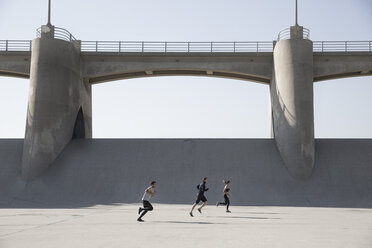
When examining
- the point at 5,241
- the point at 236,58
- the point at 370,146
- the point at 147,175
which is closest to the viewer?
the point at 5,241

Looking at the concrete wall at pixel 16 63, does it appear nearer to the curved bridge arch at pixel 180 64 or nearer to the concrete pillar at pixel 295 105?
the curved bridge arch at pixel 180 64

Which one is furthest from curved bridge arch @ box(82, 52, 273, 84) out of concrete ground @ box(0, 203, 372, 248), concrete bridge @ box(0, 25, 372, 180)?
concrete ground @ box(0, 203, 372, 248)

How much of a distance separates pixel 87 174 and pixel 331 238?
20.6m

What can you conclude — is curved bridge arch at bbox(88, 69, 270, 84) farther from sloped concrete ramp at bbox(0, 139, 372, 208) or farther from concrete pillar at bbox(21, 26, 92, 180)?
sloped concrete ramp at bbox(0, 139, 372, 208)

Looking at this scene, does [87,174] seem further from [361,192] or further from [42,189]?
[361,192]

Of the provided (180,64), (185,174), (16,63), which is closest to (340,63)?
(180,64)

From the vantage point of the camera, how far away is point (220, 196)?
25266 millimetres

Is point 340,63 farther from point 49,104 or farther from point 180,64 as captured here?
point 49,104

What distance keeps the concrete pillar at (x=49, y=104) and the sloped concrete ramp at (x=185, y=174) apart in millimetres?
941

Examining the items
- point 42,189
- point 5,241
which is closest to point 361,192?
point 42,189

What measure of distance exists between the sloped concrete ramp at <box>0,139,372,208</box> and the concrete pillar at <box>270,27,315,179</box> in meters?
0.93

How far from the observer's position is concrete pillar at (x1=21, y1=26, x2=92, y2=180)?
28109 millimetres

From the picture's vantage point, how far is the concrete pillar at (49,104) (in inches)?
1107

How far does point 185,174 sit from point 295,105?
847 centimetres
